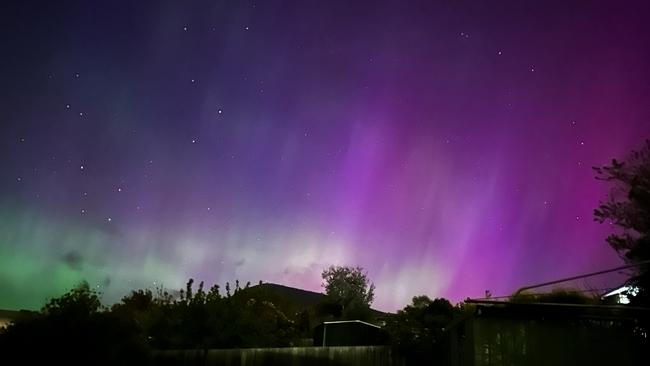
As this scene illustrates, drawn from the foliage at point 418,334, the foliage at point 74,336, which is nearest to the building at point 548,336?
the foliage at point 418,334

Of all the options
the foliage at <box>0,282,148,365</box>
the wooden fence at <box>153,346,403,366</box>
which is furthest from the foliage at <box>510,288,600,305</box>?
the foliage at <box>0,282,148,365</box>

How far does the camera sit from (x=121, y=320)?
23.4 meters

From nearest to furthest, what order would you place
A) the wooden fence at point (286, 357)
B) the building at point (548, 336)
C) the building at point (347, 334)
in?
1. the building at point (548, 336)
2. the wooden fence at point (286, 357)
3. the building at point (347, 334)

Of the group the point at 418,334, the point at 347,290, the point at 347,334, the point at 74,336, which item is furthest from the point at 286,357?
the point at 347,290

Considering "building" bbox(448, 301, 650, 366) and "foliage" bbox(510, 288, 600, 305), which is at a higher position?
"foliage" bbox(510, 288, 600, 305)

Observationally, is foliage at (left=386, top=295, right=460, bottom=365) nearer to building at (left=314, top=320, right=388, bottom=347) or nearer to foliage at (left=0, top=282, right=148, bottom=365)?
building at (left=314, top=320, right=388, bottom=347)

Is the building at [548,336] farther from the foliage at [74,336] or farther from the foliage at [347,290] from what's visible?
the foliage at [347,290]

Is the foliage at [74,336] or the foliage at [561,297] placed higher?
the foliage at [561,297]

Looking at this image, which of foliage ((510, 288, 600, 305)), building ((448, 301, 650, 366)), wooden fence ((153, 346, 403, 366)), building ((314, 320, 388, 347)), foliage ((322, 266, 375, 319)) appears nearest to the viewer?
building ((448, 301, 650, 366))

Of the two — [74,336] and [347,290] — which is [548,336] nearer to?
[74,336]

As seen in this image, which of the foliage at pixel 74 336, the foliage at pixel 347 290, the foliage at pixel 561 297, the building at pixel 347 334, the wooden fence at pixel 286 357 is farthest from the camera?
the foliage at pixel 347 290

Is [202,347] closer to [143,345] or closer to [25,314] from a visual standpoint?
[143,345]

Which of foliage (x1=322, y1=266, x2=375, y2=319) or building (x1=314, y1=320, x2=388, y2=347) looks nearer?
building (x1=314, y1=320, x2=388, y2=347)

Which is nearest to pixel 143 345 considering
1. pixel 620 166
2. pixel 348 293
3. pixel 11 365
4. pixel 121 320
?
pixel 121 320
